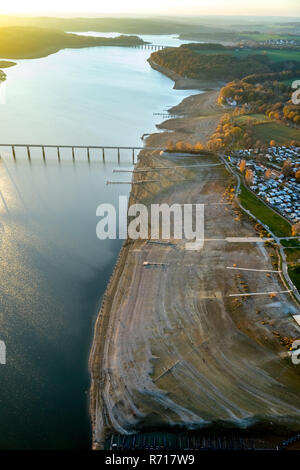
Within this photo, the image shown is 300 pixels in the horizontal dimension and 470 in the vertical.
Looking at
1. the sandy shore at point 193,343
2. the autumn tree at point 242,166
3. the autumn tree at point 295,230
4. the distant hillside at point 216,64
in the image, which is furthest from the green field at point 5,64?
the autumn tree at point 295,230

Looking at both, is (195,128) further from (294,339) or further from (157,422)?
(157,422)

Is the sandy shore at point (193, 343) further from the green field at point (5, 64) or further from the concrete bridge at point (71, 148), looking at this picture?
the green field at point (5, 64)

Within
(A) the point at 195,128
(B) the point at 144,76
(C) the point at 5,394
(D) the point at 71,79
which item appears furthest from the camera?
(B) the point at 144,76

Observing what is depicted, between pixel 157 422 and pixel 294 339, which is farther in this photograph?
pixel 294 339

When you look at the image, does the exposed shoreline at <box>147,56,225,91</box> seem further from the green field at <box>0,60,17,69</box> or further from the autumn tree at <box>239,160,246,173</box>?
the autumn tree at <box>239,160,246,173</box>

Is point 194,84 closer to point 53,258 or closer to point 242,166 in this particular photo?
point 242,166

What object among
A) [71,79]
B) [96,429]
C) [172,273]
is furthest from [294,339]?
[71,79]

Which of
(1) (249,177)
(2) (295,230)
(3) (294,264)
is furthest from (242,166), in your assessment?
(3) (294,264)
